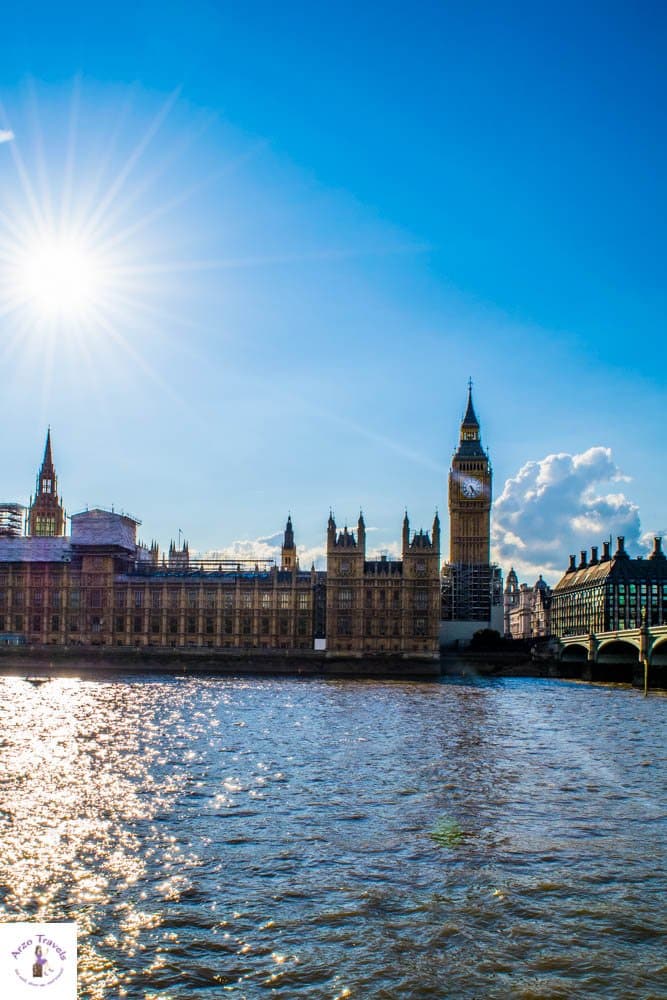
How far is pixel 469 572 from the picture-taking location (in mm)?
185750

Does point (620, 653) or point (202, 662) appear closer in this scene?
point (620, 653)

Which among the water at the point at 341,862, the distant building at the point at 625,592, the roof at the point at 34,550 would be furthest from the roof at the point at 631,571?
the water at the point at 341,862

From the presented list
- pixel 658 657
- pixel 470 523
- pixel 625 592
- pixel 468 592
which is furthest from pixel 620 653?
pixel 470 523

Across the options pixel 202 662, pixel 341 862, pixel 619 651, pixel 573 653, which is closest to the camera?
pixel 341 862

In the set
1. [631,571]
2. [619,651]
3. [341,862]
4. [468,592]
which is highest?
[631,571]

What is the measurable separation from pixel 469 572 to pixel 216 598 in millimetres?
58680

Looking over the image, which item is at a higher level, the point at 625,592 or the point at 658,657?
the point at 625,592

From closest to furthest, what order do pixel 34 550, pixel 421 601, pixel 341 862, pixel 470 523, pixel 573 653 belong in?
1. pixel 341 862
2. pixel 421 601
3. pixel 573 653
4. pixel 34 550
5. pixel 470 523

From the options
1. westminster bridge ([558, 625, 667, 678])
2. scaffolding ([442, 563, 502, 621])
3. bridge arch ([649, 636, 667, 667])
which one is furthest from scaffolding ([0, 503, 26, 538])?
bridge arch ([649, 636, 667, 667])

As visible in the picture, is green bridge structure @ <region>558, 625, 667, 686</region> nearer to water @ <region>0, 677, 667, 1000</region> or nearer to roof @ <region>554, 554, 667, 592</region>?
roof @ <region>554, 554, 667, 592</region>

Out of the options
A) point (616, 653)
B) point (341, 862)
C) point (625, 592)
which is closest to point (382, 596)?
point (616, 653)

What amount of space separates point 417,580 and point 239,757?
105738 millimetres

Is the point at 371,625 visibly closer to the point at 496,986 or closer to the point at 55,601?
the point at 55,601

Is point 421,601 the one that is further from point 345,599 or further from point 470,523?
point 470,523
